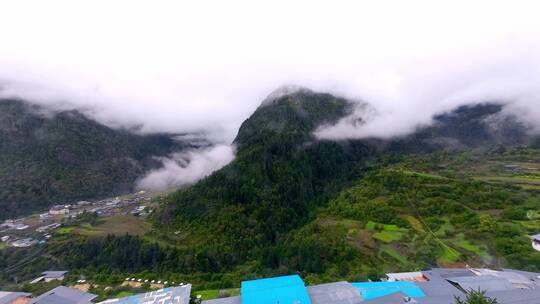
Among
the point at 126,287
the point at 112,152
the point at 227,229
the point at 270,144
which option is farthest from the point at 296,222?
the point at 112,152

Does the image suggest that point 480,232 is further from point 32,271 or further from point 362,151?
point 32,271

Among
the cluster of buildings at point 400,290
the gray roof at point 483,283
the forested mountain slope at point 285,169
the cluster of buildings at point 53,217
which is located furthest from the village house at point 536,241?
the cluster of buildings at point 53,217

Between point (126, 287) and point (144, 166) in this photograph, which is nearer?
point (126, 287)

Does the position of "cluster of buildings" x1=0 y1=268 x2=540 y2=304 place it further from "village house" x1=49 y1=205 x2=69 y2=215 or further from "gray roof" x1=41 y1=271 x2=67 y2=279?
"village house" x1=49 y1=205 x2=69 y2=215

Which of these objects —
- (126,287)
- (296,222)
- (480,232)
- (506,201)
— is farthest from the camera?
(296,222)

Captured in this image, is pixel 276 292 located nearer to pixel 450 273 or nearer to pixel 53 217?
pixel 450 273

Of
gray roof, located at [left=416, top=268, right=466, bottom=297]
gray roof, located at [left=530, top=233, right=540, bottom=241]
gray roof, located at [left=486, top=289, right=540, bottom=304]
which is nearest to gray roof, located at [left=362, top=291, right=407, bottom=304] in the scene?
gray roof, located at [left=416, top=268, right=466, bottom=297]

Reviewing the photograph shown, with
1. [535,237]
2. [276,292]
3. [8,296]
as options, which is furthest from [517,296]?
[8,296]
